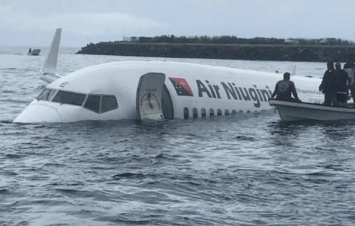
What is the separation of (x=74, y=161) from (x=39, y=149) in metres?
2.38

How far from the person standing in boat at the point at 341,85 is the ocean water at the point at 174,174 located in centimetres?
309

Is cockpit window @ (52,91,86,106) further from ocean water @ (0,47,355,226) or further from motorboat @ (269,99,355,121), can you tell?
motorboat @ (269,99,355,121)

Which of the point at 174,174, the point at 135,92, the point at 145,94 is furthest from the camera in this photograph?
the point at 135,92

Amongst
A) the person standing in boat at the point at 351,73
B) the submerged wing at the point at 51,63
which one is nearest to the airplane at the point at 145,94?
the person standing in boat at the point at 351,73

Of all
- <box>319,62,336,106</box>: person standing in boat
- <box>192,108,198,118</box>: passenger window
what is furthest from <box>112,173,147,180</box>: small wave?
<box>319,62,336,106</box>: person standing in boat

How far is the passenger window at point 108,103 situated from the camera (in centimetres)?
2370

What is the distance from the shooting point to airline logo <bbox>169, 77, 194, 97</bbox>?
25.7 metres

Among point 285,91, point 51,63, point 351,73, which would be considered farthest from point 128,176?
point 51,63

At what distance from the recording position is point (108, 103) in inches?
941

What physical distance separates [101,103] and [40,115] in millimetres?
2129

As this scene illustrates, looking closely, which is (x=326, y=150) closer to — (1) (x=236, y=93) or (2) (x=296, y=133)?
(2) (x=296, y=133)

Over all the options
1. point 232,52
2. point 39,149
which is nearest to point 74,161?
point 39,149

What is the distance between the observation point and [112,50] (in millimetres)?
169750

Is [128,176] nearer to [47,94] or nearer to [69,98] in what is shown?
[69,98]
